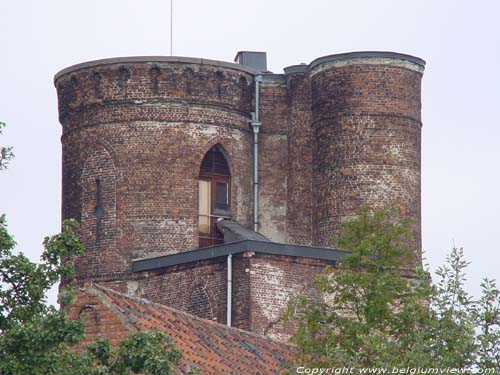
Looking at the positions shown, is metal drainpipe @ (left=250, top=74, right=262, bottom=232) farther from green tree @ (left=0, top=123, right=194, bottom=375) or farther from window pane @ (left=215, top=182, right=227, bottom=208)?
green tree @ (left=0, top=123, right=194, bottom=375)

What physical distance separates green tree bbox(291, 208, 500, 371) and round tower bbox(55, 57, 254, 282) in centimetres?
1607

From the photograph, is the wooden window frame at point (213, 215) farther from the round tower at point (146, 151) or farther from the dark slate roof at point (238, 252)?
the dark slate roof at point (238, 252)

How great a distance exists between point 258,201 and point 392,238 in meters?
18.1

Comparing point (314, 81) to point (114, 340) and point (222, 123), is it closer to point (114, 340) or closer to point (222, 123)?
point (222, 123)

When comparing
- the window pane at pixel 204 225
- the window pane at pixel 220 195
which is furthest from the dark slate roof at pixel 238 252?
the window pane at pixel 220 195

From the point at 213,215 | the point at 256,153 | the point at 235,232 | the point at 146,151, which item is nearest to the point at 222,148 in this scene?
the point at 256,153

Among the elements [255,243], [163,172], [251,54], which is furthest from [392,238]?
[251,54]

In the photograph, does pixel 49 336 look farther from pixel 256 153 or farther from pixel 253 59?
pixel 253 59

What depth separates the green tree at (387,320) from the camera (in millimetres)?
26594

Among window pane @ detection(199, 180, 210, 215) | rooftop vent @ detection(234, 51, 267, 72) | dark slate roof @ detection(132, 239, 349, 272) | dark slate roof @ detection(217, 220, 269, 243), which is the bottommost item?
dark slate roof @ detection(132, 239, 349, 272)

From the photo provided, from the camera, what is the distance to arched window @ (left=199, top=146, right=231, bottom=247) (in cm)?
4769

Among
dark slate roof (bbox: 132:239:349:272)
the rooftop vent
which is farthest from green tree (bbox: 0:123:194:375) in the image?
the rooftop vent

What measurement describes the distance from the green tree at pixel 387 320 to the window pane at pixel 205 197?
16.5 m

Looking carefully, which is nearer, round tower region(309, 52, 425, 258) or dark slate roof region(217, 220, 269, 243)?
dark slate roof region(217, 220, 269, 243)
